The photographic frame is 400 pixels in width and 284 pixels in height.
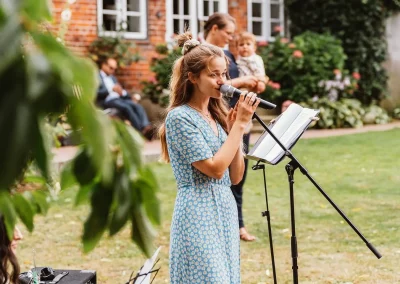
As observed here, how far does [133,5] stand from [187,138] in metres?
10.9

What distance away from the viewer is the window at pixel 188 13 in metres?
14.2

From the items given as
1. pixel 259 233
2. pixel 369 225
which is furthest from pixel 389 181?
pixel 259 233

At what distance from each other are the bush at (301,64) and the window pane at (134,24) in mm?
2335

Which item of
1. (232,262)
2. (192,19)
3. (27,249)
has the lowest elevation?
(27,249)

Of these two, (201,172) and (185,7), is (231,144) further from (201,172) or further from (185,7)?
(185,7)

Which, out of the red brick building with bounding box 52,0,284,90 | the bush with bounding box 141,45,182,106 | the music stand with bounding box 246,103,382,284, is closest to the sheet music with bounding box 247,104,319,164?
the music stand with bounding box 246,103,382,284

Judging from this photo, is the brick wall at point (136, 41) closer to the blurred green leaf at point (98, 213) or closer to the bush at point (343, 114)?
the bush at point (343, 114)

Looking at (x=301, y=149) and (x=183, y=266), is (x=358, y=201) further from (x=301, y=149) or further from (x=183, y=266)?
(x=183, y=266)

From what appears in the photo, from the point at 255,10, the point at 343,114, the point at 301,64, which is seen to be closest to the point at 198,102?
the point at 301,64

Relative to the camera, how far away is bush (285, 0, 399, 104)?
1534 cm

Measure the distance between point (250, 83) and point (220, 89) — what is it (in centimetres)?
264

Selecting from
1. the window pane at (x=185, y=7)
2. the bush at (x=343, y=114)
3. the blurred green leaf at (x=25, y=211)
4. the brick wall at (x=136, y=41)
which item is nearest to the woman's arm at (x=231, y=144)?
the blurred green leaf at (x=25, y=211)

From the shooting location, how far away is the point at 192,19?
14.5 metres

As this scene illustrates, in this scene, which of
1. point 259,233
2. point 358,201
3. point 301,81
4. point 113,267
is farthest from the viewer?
point 301,81
